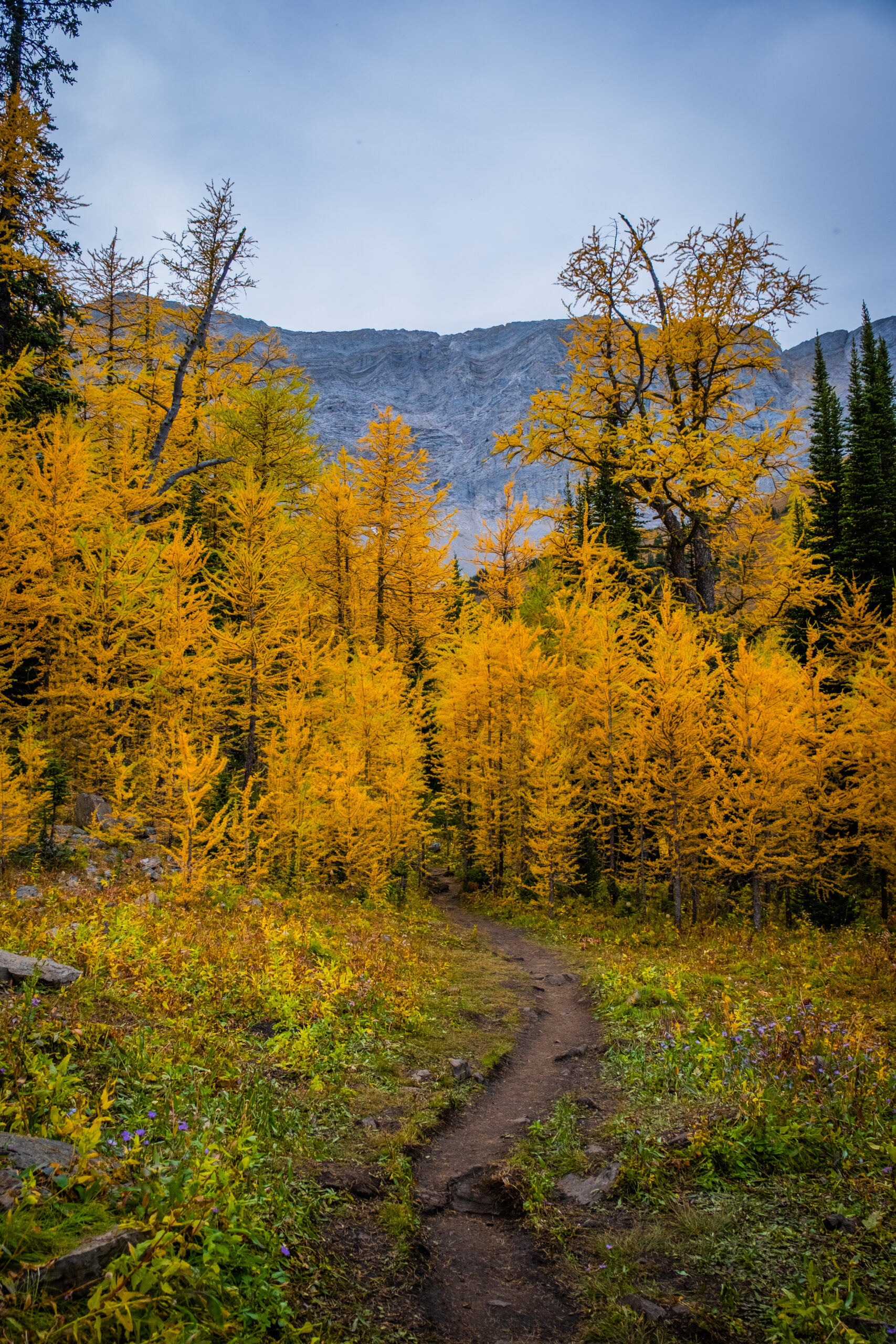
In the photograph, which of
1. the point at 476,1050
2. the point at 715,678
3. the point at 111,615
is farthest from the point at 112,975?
the point at 715,678

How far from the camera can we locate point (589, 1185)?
4.55m

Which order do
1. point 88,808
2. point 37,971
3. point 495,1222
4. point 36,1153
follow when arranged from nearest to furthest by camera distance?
point 36,1153 → point 495,1222 → point 37,971 → point 88,808

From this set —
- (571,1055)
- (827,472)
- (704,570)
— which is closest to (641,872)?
(704,570)

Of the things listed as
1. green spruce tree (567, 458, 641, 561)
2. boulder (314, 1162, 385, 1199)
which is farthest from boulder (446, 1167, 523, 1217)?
green spruce tree (567, 458, 641, 561)

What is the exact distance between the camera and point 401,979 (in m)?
9.02

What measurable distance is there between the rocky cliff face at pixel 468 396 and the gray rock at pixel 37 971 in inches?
5186

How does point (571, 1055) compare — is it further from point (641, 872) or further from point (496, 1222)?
point (641, 872)

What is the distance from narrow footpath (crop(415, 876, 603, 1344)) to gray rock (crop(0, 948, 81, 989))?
3.13m

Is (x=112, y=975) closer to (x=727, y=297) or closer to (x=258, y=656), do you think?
(x=258, y=656)

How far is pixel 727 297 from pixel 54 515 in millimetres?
14178

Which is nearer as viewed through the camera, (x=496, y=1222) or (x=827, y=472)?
(x=496, y=1222)

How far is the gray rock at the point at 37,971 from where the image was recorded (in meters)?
4.85

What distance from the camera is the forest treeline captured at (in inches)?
452

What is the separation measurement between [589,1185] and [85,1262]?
139 inches
